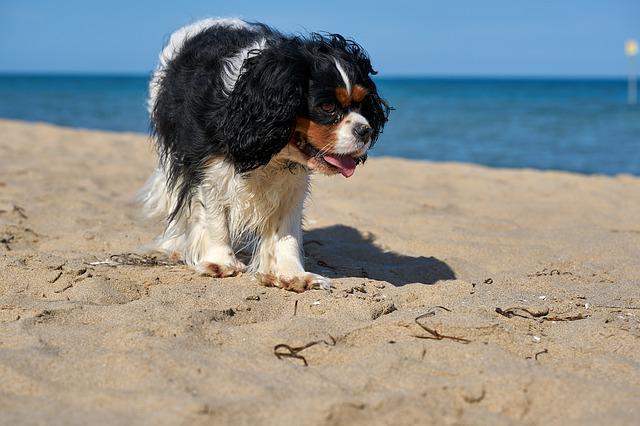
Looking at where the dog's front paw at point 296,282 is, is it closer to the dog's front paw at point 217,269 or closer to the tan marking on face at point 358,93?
the dog's front paw at point 217,269

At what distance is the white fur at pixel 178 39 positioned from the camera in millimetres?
4906

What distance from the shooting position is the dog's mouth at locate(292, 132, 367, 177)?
3947mm

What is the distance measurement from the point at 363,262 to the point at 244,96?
5.00 ft

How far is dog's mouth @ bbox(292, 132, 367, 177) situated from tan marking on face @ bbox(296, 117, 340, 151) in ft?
0.09

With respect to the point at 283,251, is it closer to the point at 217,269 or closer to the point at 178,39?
the point at 217,269

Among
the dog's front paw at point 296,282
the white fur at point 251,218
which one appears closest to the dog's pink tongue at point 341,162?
the white fur at point 251,218

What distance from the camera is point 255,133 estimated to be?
3.93 meters

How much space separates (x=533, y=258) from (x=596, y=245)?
550 millimetres

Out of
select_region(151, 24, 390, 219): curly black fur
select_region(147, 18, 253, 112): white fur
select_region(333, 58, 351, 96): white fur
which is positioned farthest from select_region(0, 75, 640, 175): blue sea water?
select_region(333, 58, 351, 96): white fur

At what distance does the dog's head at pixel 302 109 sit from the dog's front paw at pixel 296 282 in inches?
22.5

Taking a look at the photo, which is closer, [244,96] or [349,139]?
[349,139]

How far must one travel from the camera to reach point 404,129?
812 inches

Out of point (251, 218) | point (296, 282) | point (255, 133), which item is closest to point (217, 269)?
point (251, 218)

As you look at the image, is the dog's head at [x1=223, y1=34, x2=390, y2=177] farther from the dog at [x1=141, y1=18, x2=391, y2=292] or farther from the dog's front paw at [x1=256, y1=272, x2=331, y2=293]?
the dog's front paw at [x1=256, y1=272, x2=331, y2=293]
